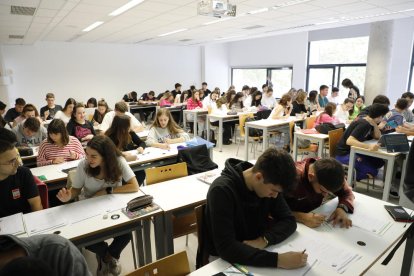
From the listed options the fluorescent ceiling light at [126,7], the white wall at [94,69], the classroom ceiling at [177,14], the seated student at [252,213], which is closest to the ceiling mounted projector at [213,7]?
the classroom ceiling at [177,14]

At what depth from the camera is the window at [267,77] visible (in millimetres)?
11312

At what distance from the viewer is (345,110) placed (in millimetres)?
6020

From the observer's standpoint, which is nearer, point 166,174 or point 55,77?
point 166,174

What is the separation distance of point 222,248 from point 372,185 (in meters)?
3.72

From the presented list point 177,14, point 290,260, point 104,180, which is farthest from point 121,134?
point 177,14

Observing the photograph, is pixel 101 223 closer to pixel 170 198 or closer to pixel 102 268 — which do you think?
pixel 170 198

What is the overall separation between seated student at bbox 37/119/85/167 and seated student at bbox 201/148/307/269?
2.27 metres

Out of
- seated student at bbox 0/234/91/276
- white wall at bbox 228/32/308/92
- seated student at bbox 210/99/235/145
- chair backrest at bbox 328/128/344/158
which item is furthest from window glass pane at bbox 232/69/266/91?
seated student at bbox 0/234/91/276

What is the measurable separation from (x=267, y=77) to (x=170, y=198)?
10522mm

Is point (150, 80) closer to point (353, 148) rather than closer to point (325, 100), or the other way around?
point (325, 100)

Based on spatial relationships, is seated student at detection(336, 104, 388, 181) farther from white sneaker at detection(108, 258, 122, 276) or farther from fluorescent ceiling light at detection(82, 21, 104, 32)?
fluorescent ceiling light at detection(82, 21, 104, 32)

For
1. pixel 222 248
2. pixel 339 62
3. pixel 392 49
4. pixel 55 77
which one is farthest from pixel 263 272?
pixel 55 77

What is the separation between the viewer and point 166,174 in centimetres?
271

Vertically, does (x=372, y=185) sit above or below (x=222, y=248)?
below
